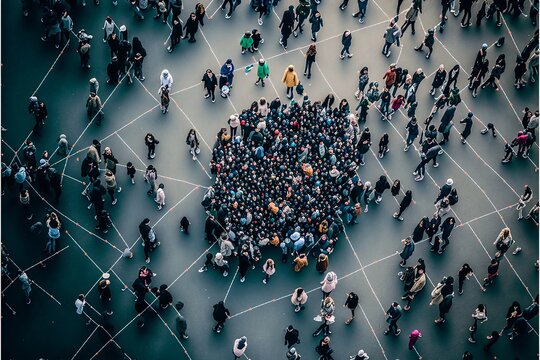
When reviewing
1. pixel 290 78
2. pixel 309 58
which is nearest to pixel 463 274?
pixel 290 78

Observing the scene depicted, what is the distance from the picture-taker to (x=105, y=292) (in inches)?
1123

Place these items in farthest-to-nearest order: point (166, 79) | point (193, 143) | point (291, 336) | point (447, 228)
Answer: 1. point (166, 79)
2. point (193, 143)
3. point (447, 228)
4. point (291, 336)

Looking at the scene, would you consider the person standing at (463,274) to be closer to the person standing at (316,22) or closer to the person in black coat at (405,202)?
the person in black coat at (405,202)

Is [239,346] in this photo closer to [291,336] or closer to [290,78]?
Result: [291,336]

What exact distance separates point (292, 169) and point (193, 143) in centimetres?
412

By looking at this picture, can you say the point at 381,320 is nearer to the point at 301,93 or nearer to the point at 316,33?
the point at 301,93

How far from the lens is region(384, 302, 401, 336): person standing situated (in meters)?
28.3

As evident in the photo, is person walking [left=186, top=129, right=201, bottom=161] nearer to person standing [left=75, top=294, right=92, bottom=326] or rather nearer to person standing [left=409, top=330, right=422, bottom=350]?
person standing [left=75, top=294, right=92, bottom=326]

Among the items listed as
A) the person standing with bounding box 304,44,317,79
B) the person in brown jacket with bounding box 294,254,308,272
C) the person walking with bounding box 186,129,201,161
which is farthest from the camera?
the person standing with bounding box 304,44,317,79

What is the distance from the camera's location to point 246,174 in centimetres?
Answer: 3019

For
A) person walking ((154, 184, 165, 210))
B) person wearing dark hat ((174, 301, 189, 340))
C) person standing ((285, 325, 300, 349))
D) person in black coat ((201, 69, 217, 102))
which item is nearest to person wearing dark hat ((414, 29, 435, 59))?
person in black coat ((201, 69, 217, 102))

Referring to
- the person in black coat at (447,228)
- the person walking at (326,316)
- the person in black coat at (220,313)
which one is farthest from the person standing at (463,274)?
the person in black coat at (220,313)

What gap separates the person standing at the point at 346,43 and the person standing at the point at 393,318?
11.5m

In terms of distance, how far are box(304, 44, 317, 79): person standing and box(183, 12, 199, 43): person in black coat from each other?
4.66 metres
